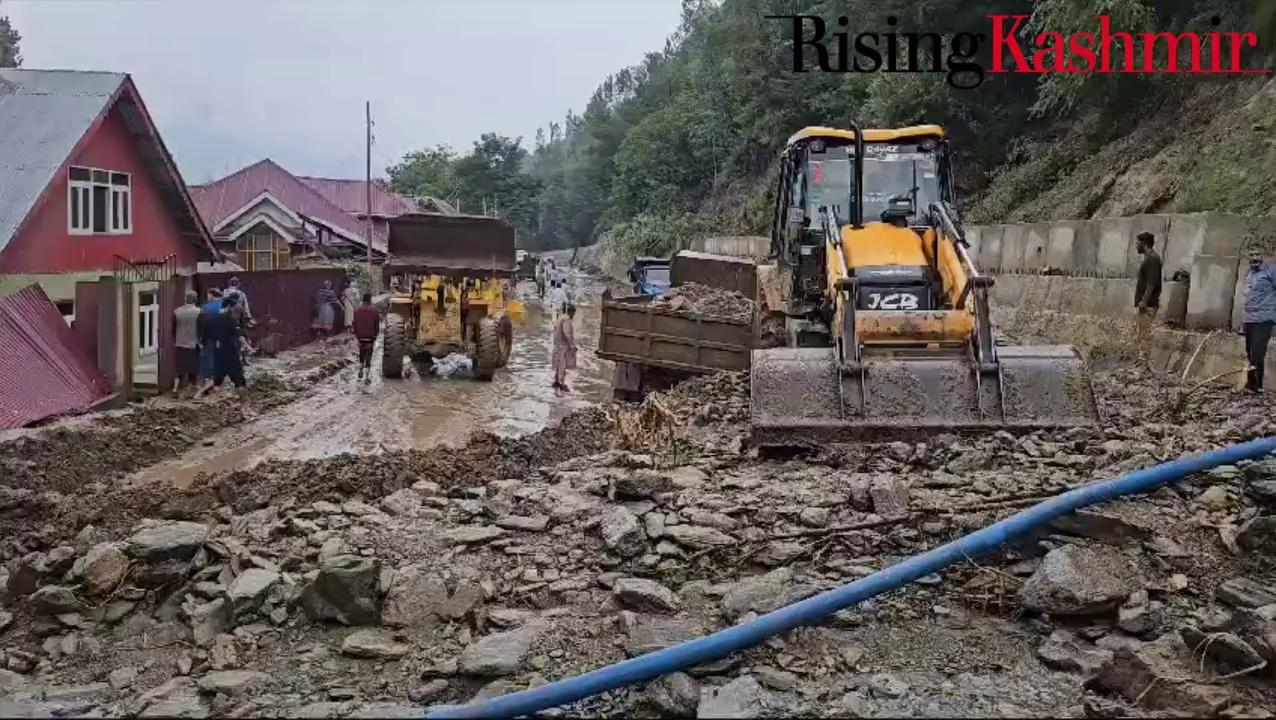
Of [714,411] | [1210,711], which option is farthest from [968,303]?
[1210,711]

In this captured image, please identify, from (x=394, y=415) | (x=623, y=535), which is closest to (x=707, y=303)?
(x=394, y=415)

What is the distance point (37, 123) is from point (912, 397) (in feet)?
47.6

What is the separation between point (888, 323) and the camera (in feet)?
27.6

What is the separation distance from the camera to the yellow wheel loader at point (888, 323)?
302 inches

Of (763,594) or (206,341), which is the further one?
(206,341)

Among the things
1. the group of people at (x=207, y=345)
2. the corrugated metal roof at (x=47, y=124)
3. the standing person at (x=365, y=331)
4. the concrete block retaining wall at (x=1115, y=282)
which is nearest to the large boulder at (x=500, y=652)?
the concrete block retaining wall at (x=1115, y=282)

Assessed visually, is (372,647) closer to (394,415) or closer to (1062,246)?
(394,415)

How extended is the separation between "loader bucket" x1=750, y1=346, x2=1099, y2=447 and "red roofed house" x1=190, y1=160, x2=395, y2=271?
92.7 feet

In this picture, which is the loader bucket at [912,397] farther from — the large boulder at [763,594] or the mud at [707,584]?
the large boulder at [763,594]

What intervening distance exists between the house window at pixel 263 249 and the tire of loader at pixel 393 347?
815 inches

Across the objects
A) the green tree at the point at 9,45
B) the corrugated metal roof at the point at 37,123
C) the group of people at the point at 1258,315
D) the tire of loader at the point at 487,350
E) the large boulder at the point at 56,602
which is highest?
the green tree at the point at 9,45

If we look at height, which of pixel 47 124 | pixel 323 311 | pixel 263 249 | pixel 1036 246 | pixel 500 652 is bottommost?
pixel 500 652

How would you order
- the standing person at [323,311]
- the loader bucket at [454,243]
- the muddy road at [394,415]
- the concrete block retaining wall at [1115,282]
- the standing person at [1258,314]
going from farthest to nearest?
the standing person at [323,311], the loader bucket at [454,243], the muddy road at [394,415], the concrete block retaining wall at [1115,282], the standing person at [1258,314]

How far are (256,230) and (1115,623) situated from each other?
3583 centimetres
